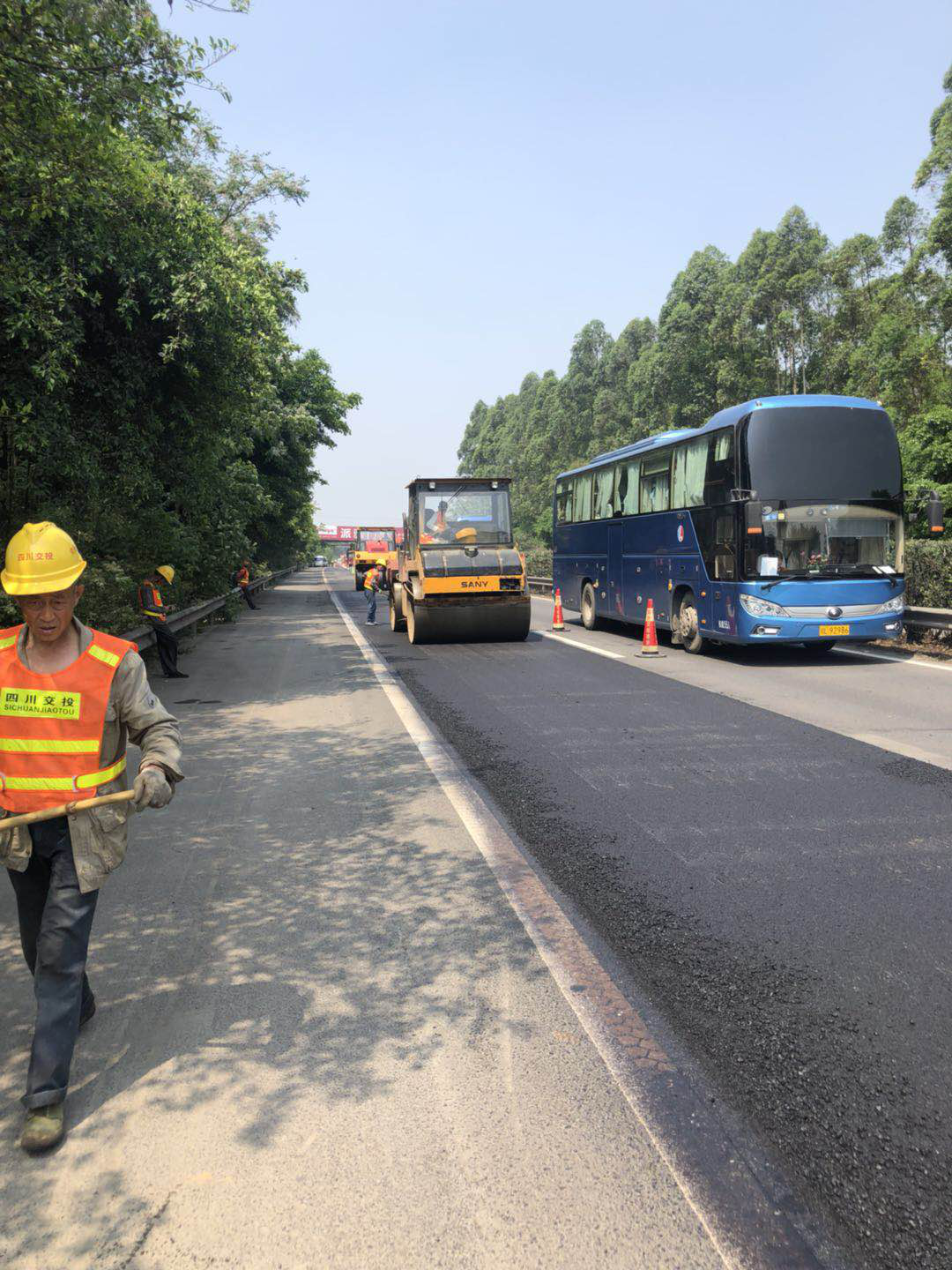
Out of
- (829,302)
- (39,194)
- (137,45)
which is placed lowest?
(39,194)

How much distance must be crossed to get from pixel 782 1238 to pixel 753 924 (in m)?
2.08

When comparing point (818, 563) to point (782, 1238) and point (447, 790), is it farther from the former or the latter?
point (782, 1238)

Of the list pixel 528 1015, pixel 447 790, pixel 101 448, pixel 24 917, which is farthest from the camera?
pixel 101 448

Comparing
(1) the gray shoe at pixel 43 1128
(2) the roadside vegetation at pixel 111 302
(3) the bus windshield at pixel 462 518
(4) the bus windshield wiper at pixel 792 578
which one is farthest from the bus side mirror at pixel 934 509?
(1) the gray shoe at pixel 43 1128

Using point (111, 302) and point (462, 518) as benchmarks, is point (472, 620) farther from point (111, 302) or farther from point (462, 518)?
point (111, 302)

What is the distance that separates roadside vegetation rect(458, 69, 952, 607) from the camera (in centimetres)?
3562

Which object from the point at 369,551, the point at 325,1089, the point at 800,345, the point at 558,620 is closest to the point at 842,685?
the point at 558,620

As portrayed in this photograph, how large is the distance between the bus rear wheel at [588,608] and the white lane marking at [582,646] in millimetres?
1228

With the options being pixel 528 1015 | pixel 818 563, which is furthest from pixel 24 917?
pixel 818 563

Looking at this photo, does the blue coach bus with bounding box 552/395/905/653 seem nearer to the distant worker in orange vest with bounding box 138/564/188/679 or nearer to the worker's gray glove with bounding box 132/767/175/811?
the distant worker in orange vest with bounding box 138/564/188/679

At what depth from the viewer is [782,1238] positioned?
92.9 inches

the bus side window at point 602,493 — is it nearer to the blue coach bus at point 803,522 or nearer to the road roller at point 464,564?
the road roller at point 464,564

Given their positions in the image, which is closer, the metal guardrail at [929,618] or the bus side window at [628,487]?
the metal guardrail at [929,618]

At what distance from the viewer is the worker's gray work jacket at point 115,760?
3.11 metres
